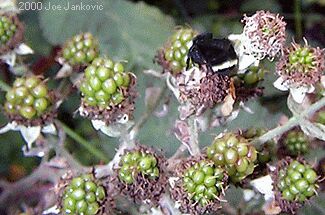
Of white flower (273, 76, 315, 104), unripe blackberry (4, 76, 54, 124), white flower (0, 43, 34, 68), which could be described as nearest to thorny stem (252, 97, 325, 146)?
white flower (273, 76, 315, 104)

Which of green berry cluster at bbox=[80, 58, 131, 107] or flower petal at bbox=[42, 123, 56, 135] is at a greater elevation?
green berry cluster at bbox=[80, 58, 131, 107]

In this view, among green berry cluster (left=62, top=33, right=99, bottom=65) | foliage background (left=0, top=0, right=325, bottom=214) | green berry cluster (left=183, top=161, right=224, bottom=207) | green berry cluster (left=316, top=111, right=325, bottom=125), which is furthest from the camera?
foliage background (left=0, top=0, right=325, bottom=214)

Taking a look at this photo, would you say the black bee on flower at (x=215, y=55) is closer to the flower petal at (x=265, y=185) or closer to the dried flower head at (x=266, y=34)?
the dried flower head at (x=266, y=34)

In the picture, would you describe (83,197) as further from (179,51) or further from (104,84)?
(179,51)

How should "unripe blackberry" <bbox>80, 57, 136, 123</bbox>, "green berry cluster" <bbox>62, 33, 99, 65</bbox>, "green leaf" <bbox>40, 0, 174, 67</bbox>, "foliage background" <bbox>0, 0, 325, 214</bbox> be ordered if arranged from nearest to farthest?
"unripe blackberry" <bbox>80, 57, 136, 123</bbox>
"green berry cluster" <bbox>62, 33, 99, 65</bbox>
"foliage background" <bbox>0, 0, 325, 214</bbox>
"green leaf" <bbox>40, 0, 174, 67</bbox>

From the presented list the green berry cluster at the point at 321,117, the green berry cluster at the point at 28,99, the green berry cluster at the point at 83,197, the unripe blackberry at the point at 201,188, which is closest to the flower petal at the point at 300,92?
the green berry cluster at the point at 321,117

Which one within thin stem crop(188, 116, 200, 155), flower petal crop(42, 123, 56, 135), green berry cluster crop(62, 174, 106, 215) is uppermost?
thin stem crop(188, 116, 200, 155)

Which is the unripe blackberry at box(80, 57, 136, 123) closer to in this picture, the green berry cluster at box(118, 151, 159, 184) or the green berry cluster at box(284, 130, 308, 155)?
the green berry cluster at box(118, 151, 159, 184)
